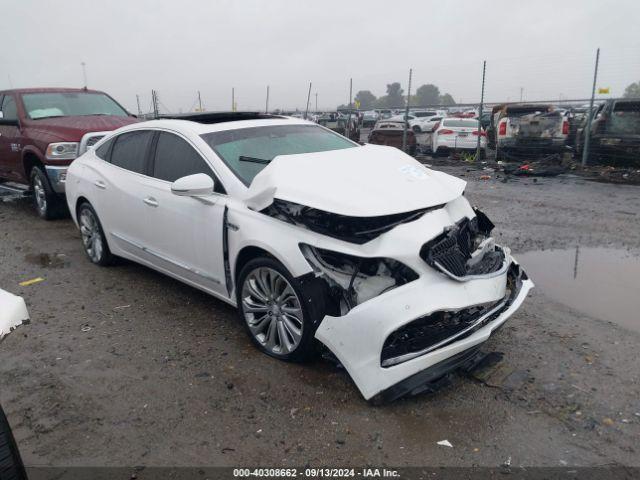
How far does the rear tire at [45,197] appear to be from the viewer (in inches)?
306

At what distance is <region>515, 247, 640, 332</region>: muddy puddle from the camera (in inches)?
176

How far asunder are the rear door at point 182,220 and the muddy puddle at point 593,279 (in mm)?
3011

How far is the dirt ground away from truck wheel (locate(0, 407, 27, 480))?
2.91 feet

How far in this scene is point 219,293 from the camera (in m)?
4.07

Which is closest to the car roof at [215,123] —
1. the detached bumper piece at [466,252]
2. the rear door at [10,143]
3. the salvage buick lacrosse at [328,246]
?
the salvage buick lacrosse at [328,246]

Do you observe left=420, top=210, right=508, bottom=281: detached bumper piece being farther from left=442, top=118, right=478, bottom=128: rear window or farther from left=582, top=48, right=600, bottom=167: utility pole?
left=442, top=118, right=478, bottom=128: rear window

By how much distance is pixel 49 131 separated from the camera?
25.4 ft

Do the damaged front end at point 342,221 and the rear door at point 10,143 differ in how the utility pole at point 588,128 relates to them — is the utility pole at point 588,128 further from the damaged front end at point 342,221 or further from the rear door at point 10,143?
the rear door at point 10,143

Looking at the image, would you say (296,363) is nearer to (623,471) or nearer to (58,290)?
(623,471)

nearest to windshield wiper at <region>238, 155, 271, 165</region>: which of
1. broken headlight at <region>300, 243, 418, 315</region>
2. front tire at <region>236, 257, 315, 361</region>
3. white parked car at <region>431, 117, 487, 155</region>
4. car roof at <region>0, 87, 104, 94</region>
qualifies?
front tire at <region>236, 257, 315, 361</region>

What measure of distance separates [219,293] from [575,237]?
4.70 meters

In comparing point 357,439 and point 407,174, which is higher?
point 407,174

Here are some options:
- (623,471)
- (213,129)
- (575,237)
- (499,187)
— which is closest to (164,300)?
(213,129)

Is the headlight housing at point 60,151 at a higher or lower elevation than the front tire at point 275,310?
higher
